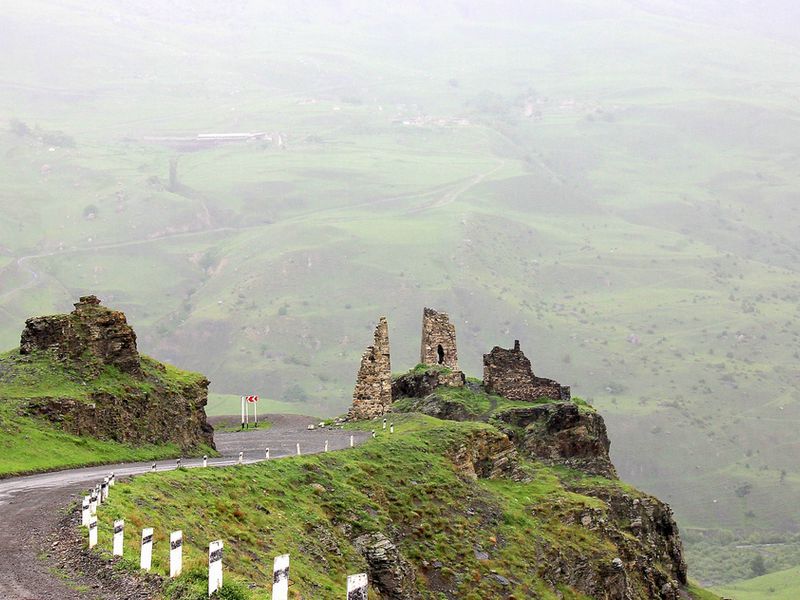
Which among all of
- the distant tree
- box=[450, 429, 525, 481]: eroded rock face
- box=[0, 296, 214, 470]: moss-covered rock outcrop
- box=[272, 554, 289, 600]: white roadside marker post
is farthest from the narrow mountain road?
the distant tree

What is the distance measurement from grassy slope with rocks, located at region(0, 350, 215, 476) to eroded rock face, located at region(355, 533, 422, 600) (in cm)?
945

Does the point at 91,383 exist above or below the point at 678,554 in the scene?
above

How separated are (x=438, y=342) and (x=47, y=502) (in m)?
51.3

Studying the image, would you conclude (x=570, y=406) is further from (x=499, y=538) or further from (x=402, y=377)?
(x=499, y=538)

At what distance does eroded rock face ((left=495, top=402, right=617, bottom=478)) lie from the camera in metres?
71.1

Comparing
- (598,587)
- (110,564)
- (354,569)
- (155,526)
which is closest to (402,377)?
(598,587)

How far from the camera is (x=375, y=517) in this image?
151 ft

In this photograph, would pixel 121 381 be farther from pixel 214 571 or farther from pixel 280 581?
pixel 280 581

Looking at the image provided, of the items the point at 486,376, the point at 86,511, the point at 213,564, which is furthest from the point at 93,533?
the point at 486,376

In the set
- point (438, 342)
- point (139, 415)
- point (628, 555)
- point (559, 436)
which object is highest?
point (139, 415)

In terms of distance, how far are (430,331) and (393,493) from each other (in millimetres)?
34125

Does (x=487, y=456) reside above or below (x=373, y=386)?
below

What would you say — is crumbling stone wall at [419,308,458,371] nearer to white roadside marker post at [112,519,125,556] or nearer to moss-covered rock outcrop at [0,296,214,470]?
moss-covered rock outcrop at [0,296,214,470]

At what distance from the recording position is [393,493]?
49.8m
